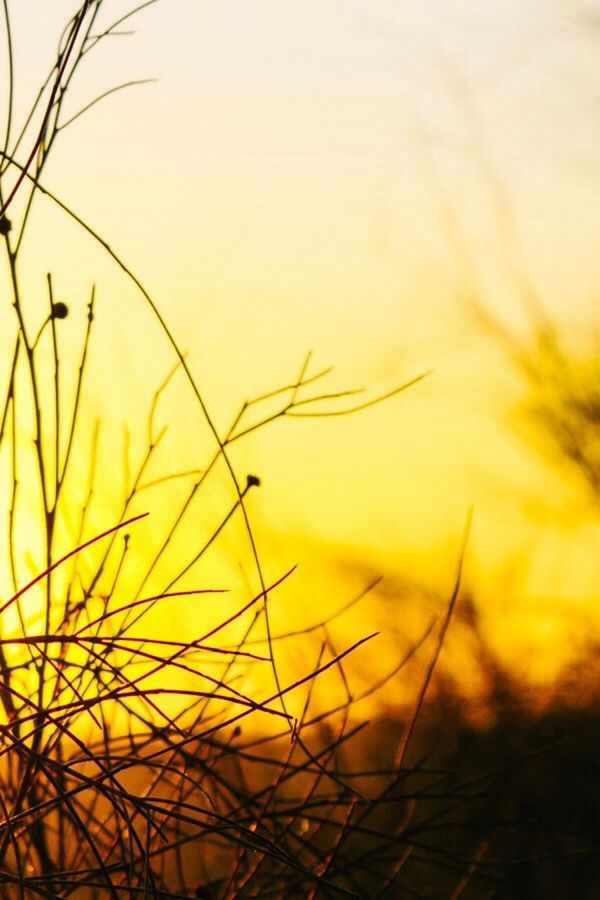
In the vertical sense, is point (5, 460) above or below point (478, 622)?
below

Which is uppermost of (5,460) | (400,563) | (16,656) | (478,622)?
(400,563)

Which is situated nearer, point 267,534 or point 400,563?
point 267,534

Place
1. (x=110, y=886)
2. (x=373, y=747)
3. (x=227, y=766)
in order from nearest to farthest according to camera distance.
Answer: (x=110, y=886)
(x=227, y=766)
(x=373, y=747)

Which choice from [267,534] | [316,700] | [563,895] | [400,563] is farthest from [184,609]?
[563,895]

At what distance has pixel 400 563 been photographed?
3.85 metres

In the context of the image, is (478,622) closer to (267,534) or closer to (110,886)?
(267,534)

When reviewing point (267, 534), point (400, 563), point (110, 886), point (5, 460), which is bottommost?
point (110, 886)

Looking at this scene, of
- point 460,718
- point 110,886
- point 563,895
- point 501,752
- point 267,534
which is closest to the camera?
point 110,886

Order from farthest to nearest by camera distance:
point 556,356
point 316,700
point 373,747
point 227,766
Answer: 1. point 373,747
2. point 556,356
3. point 316,700
4. point 227,766

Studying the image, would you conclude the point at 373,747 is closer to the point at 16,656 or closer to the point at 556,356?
the point at 556,356

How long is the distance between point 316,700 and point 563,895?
2.77 metres

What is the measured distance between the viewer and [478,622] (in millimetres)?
3805

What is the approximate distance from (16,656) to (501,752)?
383 cm

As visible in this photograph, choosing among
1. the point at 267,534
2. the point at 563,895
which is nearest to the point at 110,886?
the point at 267,534
